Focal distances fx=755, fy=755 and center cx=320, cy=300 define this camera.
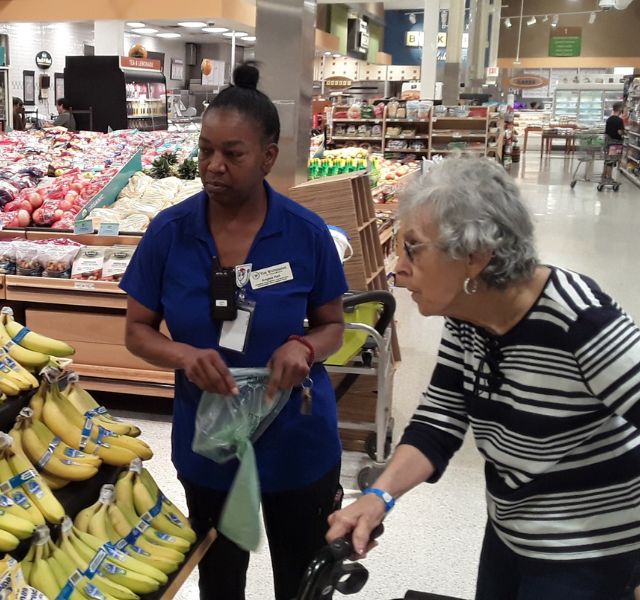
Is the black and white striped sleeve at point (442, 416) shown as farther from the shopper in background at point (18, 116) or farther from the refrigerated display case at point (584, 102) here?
the refrigerated display case at point (584, 102)

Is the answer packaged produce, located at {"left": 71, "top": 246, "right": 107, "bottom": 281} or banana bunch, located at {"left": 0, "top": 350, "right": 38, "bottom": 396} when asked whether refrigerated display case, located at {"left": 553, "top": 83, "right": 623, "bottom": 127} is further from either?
banana bunch, located at {"left": 0, "top": 350, "right": 38, "bottom": 396}

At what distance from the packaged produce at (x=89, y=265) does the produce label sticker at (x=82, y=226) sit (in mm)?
172

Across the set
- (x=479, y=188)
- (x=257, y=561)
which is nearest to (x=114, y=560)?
(x=479, y=188)

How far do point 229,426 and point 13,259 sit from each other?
285cm

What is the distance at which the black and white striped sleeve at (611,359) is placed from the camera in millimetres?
1224

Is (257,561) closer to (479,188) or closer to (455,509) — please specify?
(455,509)

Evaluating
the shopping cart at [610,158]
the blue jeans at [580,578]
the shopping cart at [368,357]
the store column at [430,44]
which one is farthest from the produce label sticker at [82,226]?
the shopping cart at [610,158]

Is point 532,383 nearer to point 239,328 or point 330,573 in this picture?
point 330,573

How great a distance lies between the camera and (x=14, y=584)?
4.78ft

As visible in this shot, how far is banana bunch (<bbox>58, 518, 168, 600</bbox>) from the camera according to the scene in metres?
1.62

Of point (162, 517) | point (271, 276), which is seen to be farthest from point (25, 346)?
point (271, 276)

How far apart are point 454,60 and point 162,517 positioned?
25.8 feet

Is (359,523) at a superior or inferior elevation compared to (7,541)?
superior

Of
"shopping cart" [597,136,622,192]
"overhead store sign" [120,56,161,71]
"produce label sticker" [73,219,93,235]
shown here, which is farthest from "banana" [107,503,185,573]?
"shopping cart" [597,136,622,192]
